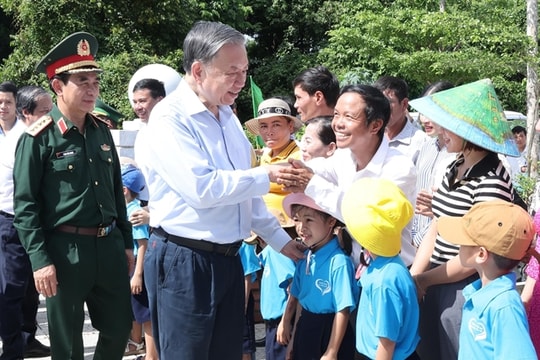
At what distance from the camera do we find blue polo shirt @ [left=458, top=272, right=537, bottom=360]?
2.47 metres

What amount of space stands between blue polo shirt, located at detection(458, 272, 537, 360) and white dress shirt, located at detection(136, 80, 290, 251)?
1.02 m

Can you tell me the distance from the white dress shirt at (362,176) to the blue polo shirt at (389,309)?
0.36 m

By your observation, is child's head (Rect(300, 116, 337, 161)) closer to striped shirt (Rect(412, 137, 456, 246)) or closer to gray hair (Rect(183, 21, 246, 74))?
striped shirt (Rect(412, 137, 456, 246))

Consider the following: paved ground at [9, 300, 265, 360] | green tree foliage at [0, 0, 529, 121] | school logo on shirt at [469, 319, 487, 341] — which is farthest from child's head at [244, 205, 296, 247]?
green tree foliage at [0, 0, 529, 121]

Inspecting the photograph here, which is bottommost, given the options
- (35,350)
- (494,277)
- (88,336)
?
(88,336)

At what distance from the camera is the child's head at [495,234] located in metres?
2.60

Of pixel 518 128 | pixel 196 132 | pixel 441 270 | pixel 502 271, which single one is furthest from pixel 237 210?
pixel 518 128

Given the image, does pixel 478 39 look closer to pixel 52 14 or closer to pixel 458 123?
pixel 52 14

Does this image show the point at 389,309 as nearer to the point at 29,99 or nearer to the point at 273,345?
the point at 273,345

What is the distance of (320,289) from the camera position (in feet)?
11.4

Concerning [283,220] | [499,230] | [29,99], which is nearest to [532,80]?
[29,99]

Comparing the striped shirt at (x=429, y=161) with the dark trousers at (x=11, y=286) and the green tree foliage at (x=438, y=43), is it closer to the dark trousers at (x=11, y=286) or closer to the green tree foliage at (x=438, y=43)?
the dark trousers at (x=11, y=286)

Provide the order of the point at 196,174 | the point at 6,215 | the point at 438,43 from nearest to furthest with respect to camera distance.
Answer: the point at 196,174, the point at 6,215, the point at 438,43

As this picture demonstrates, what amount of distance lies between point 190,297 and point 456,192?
1287 millimetres
